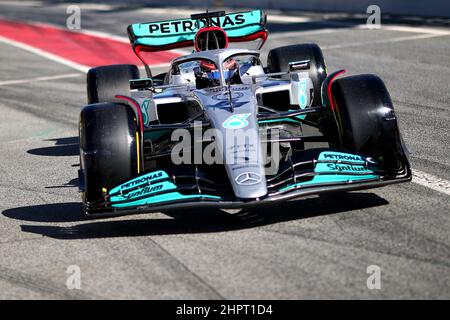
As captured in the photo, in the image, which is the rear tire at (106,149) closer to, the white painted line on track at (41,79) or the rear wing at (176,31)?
the rear wing at (176,31)

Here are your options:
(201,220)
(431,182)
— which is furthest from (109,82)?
(431,182)

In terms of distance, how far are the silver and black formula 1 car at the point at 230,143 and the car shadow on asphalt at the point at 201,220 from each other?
32 cm

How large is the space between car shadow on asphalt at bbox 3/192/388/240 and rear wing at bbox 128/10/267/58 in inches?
135

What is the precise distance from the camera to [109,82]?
9.76 metres

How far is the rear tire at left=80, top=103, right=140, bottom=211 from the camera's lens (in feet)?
22.7

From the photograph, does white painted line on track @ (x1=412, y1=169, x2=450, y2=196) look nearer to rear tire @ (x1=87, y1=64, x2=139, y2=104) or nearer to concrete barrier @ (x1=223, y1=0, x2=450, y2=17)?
rear tire @ (x1=87, y1=64, x2=139, y2=104)

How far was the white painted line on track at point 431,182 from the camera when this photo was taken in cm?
748

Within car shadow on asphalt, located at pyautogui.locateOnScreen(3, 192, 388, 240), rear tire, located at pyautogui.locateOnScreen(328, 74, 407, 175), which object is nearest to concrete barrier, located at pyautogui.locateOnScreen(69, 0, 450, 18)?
rear tire, located at pyautogui.locateOnScreen(328, 74, 407, 175)

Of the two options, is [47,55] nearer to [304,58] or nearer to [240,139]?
[304,58]

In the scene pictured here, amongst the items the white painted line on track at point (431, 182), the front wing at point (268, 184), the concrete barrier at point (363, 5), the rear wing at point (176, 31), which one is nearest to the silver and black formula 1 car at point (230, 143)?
the front wing at point (268, 184)

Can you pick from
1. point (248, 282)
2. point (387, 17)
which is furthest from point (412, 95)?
point (387, 17)

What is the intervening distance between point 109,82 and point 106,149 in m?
2.92

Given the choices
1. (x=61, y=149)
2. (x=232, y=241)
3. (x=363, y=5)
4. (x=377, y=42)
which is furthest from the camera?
(x=363, y=5)
